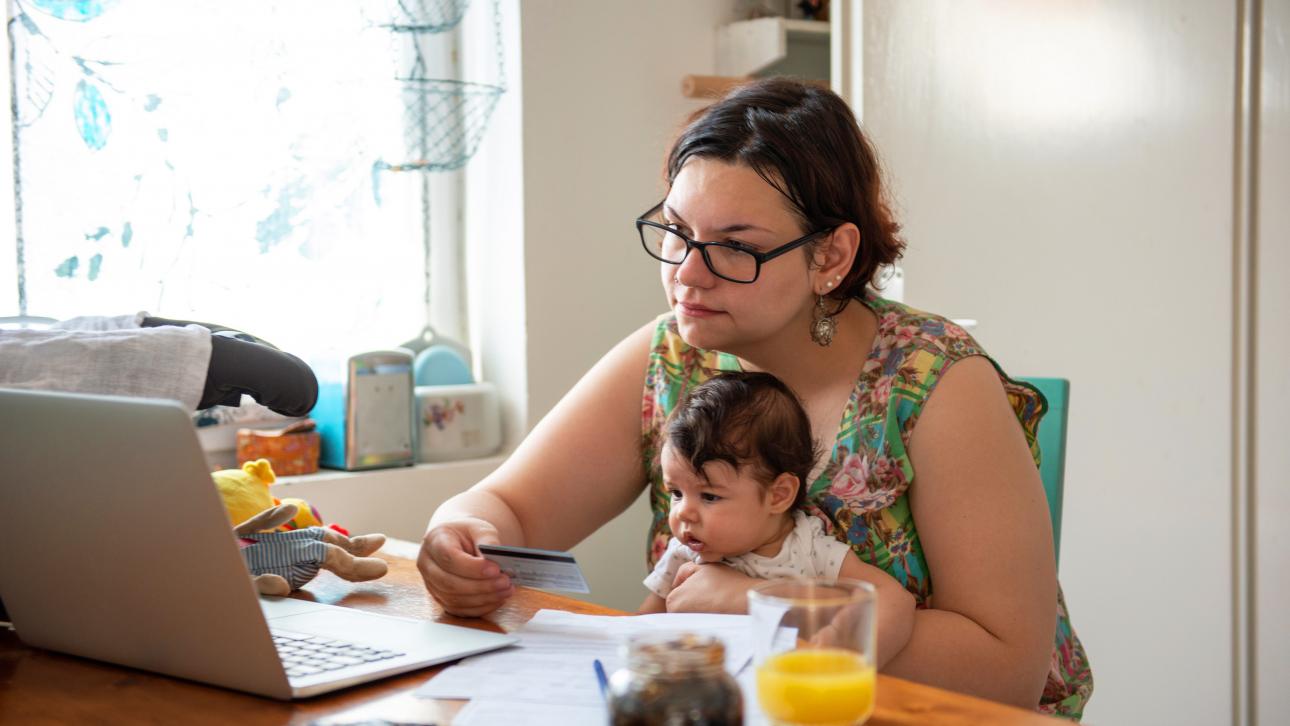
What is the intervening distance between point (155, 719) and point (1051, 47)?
77.3 inches

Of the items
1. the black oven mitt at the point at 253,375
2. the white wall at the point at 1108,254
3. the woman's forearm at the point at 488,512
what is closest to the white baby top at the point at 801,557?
the woman's forearm at the point at 488,512

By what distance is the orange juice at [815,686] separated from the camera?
782 millimetres

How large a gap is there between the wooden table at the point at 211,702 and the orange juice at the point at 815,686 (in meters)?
0.08

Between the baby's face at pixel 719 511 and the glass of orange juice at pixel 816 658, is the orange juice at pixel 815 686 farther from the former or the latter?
the baby's face at pixel 719 511

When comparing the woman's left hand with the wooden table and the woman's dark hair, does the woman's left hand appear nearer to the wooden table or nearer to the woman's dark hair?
the wooden table

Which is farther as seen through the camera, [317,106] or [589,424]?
[317,106]

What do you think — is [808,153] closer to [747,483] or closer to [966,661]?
[747,483]

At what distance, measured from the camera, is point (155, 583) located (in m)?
0.94

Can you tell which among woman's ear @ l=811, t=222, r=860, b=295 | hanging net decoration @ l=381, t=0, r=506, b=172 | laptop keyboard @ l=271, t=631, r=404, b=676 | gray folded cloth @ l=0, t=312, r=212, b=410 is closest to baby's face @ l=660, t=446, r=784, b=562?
woman's ear @ l=811, t=222, r=860, b=295

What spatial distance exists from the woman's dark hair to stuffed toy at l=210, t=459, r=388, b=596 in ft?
1.93

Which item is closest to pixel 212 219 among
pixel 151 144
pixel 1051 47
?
pixel 151 144

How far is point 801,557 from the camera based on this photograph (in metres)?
1.30

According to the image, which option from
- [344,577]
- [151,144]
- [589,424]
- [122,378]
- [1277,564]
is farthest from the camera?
[151,144]

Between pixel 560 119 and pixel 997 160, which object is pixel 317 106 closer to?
pixel 560 119
